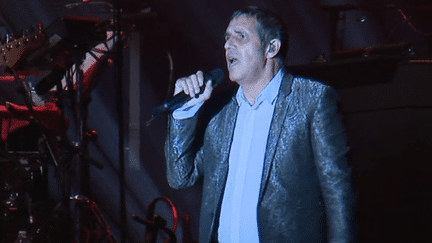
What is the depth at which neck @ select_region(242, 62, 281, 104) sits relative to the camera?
1.73 meters

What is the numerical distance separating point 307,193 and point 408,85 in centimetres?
110

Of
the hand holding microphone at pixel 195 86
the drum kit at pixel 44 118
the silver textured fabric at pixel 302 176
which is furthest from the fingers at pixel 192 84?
the drum kit at pixel 44 118

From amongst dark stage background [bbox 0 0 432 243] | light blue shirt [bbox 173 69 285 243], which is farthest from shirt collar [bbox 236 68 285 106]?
dark stage background [bbox 0 0 432 243]

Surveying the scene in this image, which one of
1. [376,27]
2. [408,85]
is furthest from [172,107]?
[376,27]

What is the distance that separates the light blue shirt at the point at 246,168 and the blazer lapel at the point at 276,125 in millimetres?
30

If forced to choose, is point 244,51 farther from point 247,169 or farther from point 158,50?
point 158,50

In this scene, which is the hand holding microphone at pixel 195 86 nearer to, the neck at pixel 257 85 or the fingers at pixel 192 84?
the fingers at pixel 192 84

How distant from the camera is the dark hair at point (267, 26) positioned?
1.74 meters

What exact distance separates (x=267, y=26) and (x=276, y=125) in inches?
16.4

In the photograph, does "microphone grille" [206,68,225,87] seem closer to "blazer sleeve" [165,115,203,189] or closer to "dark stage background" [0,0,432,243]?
"blazer sleeve" [165,115,203,189]

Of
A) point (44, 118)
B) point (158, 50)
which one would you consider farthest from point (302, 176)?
point (158, 50)

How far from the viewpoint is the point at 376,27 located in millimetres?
4387

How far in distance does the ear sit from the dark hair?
14 mm

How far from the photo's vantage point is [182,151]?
1.79 meters
